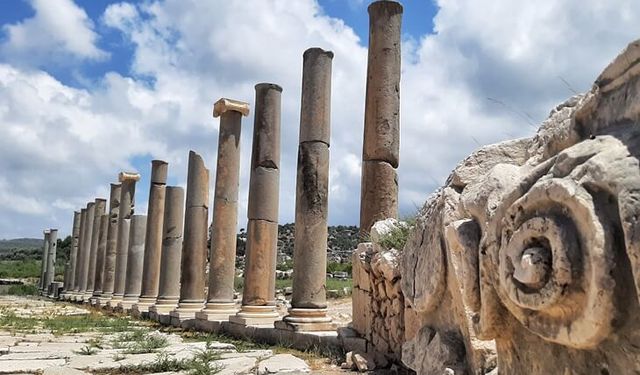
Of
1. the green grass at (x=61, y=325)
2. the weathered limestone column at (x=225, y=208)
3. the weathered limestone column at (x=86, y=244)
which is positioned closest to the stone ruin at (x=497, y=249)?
the weathered limestone column at (x=225, y=208)

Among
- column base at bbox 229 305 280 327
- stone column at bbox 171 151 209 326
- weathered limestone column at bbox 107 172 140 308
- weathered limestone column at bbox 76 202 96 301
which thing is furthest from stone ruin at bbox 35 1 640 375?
weathered limestone column at bbox 76 202 96 301

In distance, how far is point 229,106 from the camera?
1408 centimetres

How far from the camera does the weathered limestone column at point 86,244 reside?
29.1 metres

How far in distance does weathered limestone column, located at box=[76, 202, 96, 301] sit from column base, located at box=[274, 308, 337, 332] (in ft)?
71.9

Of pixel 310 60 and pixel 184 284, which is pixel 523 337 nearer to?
pixel 310 60

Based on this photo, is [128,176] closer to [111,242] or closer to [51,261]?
[111,242]

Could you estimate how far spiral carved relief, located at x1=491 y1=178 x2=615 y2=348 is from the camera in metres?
1.89

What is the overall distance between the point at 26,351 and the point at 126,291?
12830 millimetres

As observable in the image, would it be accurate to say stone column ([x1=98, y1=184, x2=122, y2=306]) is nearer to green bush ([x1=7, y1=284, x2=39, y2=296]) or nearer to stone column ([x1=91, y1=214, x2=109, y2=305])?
stone column ([x1=91, y1=214, x2=109, y2=305])

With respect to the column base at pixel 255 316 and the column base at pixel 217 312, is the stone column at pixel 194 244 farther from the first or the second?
the column base at pixel 255 316

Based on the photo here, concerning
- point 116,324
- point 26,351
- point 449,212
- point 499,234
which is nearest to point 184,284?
point 116,324

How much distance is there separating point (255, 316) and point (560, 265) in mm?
9584

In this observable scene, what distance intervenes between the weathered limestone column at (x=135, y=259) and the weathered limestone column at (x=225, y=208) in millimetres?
8486

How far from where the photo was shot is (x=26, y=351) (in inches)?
346
